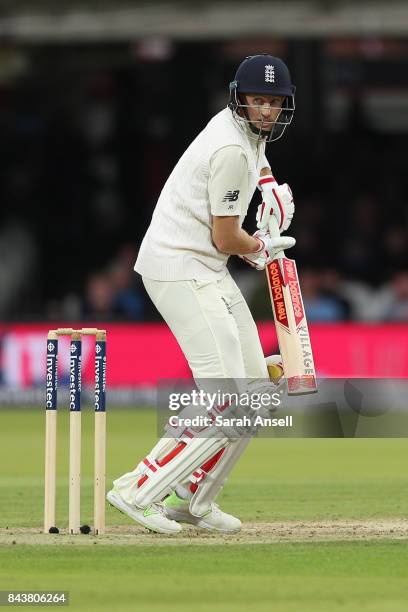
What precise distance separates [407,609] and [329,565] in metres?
0.81

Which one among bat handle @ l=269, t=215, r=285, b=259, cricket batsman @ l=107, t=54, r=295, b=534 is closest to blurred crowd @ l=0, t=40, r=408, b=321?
bat handle @ l=269, t=215, r=285, b=259

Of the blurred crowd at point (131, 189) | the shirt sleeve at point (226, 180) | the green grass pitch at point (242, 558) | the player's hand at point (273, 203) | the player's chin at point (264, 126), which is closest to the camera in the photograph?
the green grass pitch at point (242, 558)

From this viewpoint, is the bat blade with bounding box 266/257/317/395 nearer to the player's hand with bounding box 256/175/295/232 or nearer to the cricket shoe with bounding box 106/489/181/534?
the player's hand with bounding box 256/175/295/232

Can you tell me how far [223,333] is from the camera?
20.4ft

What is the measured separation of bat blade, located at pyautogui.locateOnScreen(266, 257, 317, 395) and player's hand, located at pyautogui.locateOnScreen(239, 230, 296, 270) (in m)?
0.05

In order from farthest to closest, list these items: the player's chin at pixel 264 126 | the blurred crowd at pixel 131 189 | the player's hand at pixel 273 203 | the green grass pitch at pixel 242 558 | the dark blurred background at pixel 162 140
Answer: the blurred crowd at pixel 131 189 → the dark blurred background at pixel 162 140 → the player's hand at pixel 273 203 → the player's chin at pixel 264 126 → the green grass pitch at pixel 242 558

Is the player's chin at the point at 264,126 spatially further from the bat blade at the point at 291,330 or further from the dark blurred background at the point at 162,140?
the dark blurred background at the point at 162,140

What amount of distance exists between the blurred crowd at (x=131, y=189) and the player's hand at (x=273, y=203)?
7792mm

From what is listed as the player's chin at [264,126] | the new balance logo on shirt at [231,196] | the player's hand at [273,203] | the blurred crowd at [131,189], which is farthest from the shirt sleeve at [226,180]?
the blurred crowd at [131,189]

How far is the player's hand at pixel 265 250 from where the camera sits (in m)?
6.36

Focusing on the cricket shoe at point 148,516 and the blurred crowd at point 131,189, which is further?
the blurred crowd at point 131,189

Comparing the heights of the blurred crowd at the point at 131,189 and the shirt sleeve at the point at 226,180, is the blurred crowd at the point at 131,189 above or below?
above

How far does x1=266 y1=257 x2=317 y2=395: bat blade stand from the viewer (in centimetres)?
638

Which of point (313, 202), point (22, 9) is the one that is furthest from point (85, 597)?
point (313, 202)
